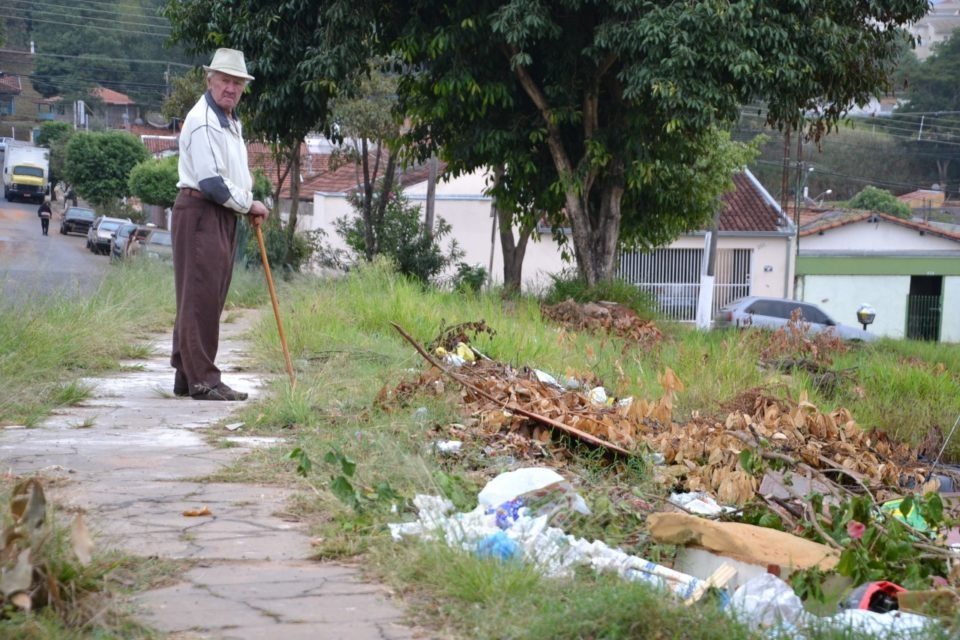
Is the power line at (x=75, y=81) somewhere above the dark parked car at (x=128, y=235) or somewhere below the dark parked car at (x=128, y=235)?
above

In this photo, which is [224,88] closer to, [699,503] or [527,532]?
[699,503]

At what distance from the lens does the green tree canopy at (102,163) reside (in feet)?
210

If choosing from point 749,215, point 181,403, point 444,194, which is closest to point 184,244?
point 181,403

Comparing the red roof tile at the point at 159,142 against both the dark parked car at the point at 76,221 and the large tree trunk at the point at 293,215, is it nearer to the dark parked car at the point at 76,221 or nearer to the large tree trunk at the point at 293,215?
the dark parked car at the point at 76,221

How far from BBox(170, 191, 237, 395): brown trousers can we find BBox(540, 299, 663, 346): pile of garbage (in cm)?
499

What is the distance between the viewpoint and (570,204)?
51.9ft

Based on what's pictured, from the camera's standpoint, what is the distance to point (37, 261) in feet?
82.6

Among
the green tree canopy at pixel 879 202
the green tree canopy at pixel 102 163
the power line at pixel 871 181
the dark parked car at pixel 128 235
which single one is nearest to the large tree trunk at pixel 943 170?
the power line at pixel 871 181

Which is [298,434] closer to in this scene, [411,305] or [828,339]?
[411,305]

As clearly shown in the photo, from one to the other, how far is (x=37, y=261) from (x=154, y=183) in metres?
30.2

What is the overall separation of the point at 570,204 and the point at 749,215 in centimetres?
2370

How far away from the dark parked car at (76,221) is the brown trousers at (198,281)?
1959 inches

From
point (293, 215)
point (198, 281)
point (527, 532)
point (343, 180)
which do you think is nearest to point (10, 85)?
point (343, 180)

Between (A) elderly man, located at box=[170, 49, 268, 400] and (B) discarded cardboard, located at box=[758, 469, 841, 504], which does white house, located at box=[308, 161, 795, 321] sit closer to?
(A) elderly man, located at box=[170, 49, 268, 400]
